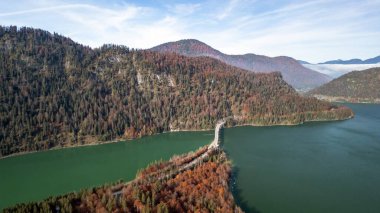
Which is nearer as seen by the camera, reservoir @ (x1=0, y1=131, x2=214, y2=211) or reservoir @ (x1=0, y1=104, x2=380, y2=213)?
reservoir @ (x1=0, y1=104, x2=380, y2=213)

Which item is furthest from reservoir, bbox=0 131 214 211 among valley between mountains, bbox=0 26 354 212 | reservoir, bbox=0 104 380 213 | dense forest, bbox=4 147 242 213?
dense forest, bbox=4 147 242 213

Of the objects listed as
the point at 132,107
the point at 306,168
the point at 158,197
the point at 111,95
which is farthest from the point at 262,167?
the point at 111,95

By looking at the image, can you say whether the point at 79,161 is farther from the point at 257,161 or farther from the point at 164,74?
the point at 164,74

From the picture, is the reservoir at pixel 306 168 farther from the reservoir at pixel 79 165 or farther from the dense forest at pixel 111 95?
the dense forest at pixel 111 95

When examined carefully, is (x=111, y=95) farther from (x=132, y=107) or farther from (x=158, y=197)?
(x=158, y=197)

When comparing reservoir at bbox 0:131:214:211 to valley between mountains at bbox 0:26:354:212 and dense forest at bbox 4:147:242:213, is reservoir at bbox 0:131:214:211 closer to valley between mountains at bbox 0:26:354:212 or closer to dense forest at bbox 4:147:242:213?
valley between mountains at bbox 0:26:354:212

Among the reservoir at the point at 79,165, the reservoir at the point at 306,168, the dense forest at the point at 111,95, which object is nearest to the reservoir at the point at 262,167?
the reservoir at the point at 79,165
